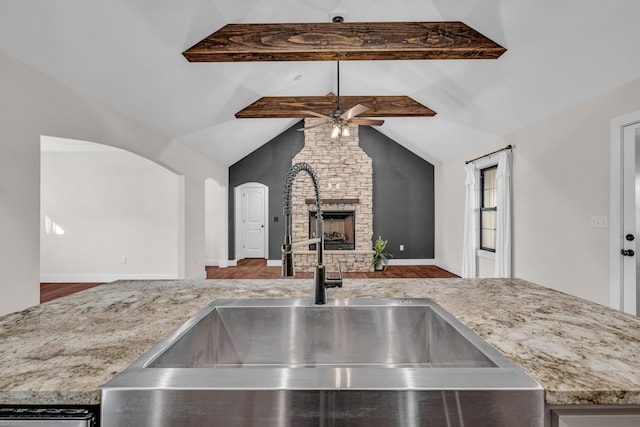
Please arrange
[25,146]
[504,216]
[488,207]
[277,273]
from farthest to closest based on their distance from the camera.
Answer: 1. [277,273]
2. [488,207]
3. [504,216]
4. [25,146]

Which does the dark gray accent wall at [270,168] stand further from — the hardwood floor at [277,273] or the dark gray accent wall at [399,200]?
the dark gray accent wall at [399,200]

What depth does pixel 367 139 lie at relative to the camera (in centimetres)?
742

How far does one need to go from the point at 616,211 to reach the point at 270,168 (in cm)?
601

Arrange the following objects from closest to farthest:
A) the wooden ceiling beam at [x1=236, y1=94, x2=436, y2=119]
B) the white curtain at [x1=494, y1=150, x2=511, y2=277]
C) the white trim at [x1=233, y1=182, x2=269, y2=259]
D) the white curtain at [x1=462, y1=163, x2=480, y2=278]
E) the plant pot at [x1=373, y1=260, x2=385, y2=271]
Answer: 1. the white curtain at [x1=494, y1=150, x2=511, y2=277]
2. the wooden ceiling beam at [x1=236, y1=94, x2=436, y2=119]
3. the white curtain at [x1=462, y1=163, x2=480, y2=278]
4. the plant pot at [x1=373, y1=260, x2=385, y2=271]
5. the white trim at [x1=233, y1=182, x2=269, y2=259]

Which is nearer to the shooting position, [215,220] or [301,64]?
[301,64]

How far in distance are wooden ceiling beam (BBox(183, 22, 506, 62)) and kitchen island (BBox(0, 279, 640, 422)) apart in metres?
2.51

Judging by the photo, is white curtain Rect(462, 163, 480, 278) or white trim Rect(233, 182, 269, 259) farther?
white trim Rect(233, 182, 269, 259)

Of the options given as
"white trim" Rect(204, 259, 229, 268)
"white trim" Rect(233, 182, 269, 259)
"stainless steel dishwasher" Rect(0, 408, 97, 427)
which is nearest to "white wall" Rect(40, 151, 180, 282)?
"white trim" Rect(204, 259, 229, 268)

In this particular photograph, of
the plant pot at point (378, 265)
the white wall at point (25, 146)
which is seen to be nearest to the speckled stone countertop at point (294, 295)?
the white wall at point (25, 146)

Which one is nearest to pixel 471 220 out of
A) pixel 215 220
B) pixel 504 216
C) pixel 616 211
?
pixel 504 216

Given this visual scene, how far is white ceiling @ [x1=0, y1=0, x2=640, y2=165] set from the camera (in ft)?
7.47

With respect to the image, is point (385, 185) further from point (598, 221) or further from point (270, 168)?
point (598, 221)

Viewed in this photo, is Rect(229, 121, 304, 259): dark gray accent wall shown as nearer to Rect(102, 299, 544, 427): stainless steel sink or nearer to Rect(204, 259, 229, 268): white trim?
Rect(204, 259, 229, 268): white trim

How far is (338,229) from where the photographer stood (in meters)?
7.41
